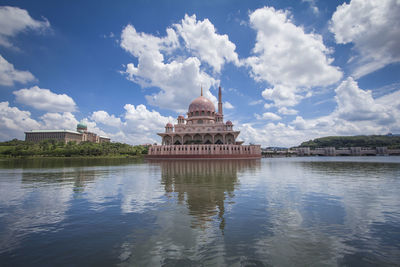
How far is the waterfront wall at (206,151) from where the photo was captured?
48750 mm

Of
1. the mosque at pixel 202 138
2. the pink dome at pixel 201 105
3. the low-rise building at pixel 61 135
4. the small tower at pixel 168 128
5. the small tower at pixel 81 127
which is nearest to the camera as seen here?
the mosque at pixel 202 138

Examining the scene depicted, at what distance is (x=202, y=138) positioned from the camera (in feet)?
199

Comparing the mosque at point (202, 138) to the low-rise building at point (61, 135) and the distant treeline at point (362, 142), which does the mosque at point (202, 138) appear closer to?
the low-rise building at point (61, 135)

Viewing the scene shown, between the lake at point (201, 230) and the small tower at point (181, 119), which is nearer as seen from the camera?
the lake at point (201, 230)

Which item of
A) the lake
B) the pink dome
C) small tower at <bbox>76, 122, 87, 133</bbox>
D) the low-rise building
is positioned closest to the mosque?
the pink dome

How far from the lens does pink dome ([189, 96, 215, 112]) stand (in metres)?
65.2

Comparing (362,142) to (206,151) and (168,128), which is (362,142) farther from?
(168,128)

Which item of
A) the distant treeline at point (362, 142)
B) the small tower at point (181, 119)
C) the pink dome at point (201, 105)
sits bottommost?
the distant treeline at point (362, 142)

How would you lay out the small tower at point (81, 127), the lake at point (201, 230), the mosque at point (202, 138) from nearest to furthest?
the lake at point (201, 230) < the mosque at point (202, 138) < the small tower at point (81, 127)

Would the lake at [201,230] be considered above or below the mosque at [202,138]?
below

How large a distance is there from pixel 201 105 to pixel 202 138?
1138 centimetres

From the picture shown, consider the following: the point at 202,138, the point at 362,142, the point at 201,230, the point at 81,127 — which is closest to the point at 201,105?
the point at 202,138

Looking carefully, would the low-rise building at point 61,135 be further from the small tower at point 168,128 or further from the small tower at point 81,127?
the small tower at point 168,128

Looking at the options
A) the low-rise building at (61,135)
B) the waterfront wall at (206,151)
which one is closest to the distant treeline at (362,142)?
the waterfront wall at (206,151)
